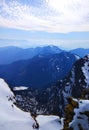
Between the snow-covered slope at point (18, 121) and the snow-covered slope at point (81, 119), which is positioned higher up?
the snow-covered slope at point (81, 119)

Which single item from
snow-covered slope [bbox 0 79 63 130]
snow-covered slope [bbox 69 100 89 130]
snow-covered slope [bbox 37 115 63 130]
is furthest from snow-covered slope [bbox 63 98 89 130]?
snow-covered slope [bbox 37 115 63 130]

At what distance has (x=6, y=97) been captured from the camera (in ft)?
299

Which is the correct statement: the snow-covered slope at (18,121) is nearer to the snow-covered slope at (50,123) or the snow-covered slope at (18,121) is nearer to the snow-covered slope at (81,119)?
the snow-covered slope at (50,123)

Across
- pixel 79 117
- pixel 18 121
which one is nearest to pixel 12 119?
pixel 18 121

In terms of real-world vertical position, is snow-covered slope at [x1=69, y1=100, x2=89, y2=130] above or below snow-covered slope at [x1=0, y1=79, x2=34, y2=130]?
above

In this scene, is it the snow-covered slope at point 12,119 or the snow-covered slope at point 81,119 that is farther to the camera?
the snow-covered slope at point 12,119

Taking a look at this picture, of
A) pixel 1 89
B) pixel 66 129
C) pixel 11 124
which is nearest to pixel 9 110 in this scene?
pixel 11 124

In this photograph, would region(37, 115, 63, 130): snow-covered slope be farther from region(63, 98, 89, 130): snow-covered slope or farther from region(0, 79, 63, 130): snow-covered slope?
region(63, 98, 89, 130): snow-covered slope

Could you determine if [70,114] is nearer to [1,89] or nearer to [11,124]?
[11,124]

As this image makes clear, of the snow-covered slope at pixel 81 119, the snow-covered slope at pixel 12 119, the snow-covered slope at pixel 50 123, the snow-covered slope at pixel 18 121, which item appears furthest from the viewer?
the snow-covered slope at pixel 50 123

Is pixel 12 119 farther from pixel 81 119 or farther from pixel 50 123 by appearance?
pixel 81 119

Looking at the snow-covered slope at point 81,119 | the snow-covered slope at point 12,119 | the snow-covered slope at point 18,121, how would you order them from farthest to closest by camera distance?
the snow-covered slope at point 18,121 → the snow-covered slope at point 12,119 → the snow-covered slope at point 81,119

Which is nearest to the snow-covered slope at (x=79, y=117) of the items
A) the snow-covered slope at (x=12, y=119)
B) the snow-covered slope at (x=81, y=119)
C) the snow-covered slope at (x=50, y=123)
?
the snow-covered slope at (x=81, y=119)

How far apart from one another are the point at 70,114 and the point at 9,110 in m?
32.4
